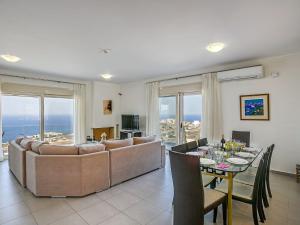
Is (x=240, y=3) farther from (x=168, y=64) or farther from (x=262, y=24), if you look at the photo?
(x=168, y=64)

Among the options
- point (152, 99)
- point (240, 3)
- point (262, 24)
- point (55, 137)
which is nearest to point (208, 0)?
point (240, 3)

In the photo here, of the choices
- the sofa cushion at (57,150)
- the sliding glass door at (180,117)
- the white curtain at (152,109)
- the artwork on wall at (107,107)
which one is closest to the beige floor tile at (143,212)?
the sofa cushion at (57,150)

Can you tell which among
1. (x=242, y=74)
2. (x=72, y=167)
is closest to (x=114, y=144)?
Answer: (x=72, y=167)

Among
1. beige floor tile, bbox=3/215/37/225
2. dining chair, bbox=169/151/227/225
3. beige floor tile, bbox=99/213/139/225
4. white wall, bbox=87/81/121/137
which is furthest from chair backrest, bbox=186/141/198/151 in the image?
white wall, bbox=87/81/121/137

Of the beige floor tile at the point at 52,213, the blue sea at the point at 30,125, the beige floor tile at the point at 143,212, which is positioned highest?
the blue sea at the point at 30,125

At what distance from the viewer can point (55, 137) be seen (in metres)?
6.20

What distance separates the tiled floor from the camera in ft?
7.48

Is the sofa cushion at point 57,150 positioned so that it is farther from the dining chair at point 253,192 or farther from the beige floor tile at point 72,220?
the dining chair at point 253,192

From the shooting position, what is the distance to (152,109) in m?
6.24

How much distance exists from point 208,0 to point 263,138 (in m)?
3.52

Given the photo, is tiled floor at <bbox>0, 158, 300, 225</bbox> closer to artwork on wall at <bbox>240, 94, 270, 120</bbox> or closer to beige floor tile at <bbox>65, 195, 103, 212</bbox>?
beige floor tile at <bbox>65, 195, 103, 212</bbox>

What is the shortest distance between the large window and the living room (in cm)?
3

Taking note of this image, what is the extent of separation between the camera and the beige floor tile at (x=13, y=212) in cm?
232

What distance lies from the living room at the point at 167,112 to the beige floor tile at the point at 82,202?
3 centimetres
